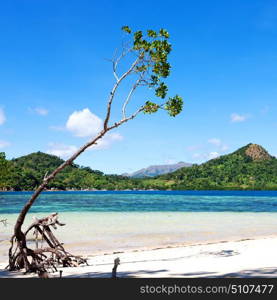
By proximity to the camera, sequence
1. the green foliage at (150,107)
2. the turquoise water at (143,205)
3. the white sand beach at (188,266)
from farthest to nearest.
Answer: the turquoise water at (143,205) → the green foliage at (150,107) → the white sand beach at (188,266)

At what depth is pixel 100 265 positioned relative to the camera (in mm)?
12469

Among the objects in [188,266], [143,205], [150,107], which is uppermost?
[150,107]

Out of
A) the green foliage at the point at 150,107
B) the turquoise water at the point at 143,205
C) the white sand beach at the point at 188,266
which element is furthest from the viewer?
the turquoise water at the point at 143,205

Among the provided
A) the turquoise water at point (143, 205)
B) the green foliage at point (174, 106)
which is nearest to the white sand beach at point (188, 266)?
the green foliage at point (174, 106)

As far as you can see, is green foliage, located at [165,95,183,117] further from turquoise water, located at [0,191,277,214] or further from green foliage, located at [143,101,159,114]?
turquoise water, located at [0,191,277,214]

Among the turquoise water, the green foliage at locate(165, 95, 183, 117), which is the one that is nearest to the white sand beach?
the green foliage at locate(165, 95, 183, 117)

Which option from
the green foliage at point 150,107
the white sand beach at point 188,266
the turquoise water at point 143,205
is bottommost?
the turquoise water at point 143,205

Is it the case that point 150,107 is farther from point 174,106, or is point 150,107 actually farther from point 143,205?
point 143,205

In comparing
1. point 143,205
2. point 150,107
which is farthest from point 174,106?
point 143,205

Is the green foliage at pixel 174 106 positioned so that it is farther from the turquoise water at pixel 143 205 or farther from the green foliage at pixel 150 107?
the turquoise water at pixel 143 205

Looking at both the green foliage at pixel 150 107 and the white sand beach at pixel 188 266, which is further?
the green foliage at pixel 150 107

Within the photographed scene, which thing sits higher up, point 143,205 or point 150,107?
point 150,107
